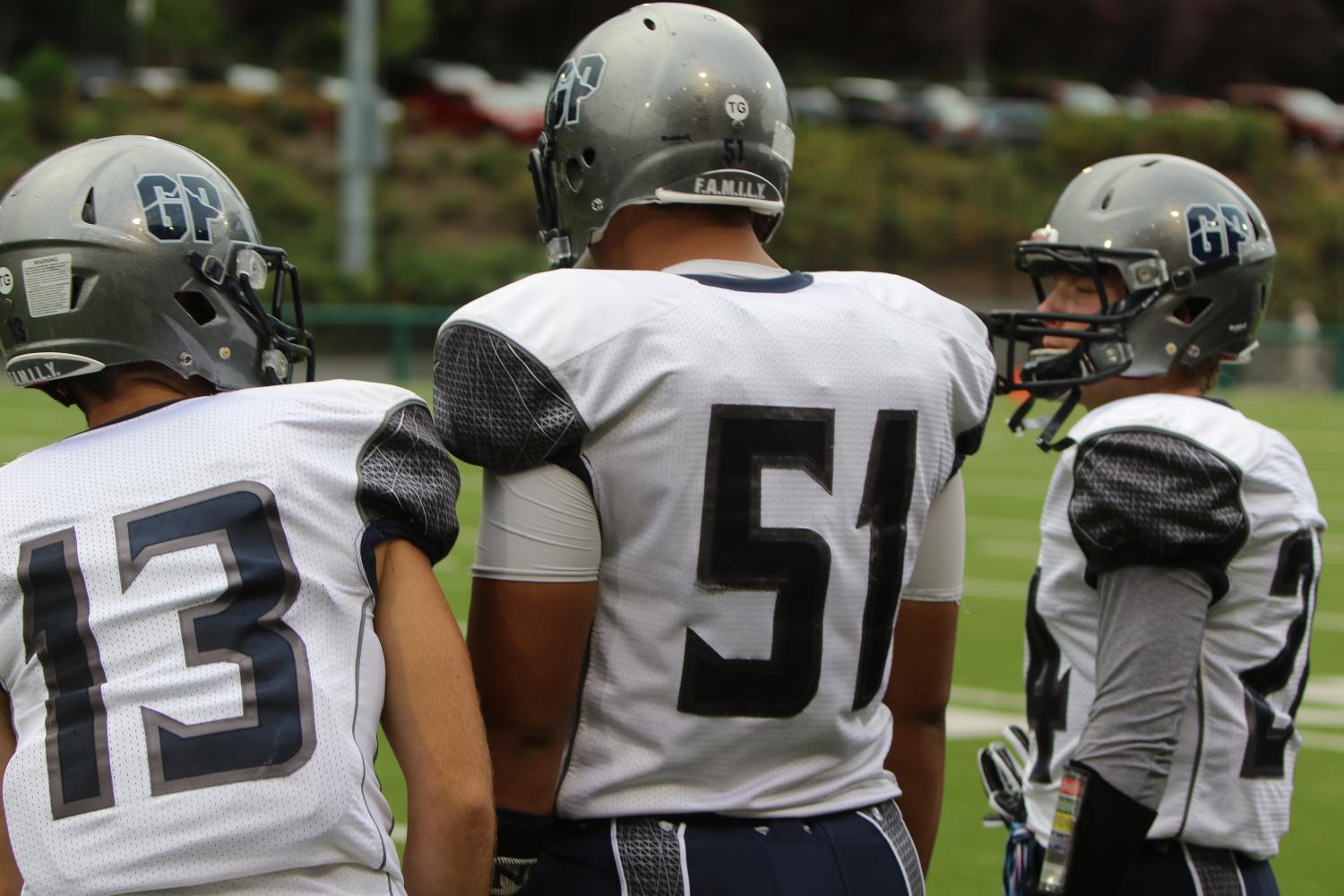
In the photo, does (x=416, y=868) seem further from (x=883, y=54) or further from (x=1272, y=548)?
(x=883, y=54)

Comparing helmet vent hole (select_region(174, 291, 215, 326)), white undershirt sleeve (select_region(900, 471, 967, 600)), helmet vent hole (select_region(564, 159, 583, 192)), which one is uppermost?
helmet vent hole (select_region(564, 159, 583, 192))

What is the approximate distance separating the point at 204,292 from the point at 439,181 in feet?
94.1

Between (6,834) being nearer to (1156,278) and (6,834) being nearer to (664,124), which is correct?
(664,124)

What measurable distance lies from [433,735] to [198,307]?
0.63 metres

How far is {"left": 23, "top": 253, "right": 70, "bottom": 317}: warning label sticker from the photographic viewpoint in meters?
2.17

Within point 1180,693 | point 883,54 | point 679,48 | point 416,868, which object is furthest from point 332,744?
point 883,54

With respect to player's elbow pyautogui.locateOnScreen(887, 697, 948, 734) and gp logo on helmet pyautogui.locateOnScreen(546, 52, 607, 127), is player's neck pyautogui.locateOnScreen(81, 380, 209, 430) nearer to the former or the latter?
gp logo on helmet pyautogui.locateOnScreen(546, 52, 607, 127)

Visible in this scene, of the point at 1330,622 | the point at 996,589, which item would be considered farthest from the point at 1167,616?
the point at 996,589

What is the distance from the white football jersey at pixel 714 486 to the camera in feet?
6.68

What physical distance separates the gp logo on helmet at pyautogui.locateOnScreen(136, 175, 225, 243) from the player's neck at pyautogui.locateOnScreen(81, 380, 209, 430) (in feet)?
0.58

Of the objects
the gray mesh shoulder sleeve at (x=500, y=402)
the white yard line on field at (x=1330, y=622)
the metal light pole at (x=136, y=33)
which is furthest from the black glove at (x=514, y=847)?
the metal light pole at (x=136, y=33)

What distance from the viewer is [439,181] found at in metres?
30.4

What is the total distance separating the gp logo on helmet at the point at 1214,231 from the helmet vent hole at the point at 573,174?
1112 mm

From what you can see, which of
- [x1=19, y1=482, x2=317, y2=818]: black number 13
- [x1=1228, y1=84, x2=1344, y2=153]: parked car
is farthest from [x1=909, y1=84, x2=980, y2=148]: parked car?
[x1=19, y1=482, x2=317, y2=818]: black number 13
